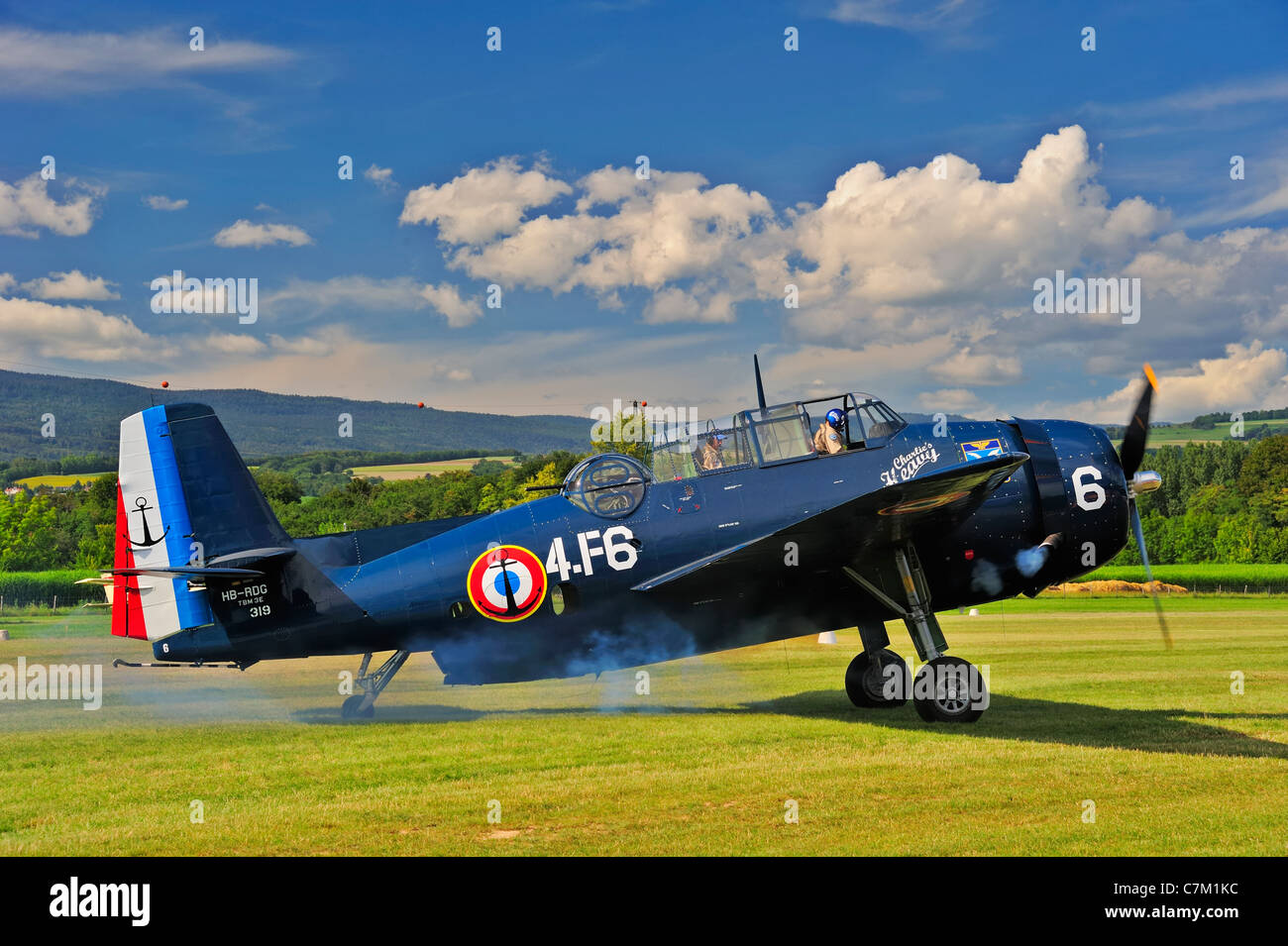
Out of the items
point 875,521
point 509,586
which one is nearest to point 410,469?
point 509,586

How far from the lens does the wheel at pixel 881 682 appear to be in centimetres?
1230

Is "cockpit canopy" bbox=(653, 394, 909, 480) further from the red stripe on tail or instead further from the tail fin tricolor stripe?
the red stripe on tail

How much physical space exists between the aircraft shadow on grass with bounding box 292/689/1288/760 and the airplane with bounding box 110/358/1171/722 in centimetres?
66

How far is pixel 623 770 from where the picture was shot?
8969mm

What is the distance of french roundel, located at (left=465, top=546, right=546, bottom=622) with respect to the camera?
11180 millimetres

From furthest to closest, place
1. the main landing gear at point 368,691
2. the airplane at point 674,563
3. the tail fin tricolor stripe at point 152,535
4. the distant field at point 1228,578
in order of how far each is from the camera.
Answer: the distant field at point 1228,578
the main landing gear at point 368,691
the tail fin tricolor stripe at point 152,535
the airplane at point 674,563

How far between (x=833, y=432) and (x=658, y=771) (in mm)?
4440

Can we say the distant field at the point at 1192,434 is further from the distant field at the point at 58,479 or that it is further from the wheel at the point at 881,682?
the distant field at the point at 58,479

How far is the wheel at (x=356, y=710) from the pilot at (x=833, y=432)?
6.34 meters

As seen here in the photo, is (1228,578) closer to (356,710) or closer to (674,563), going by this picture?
(674,563)

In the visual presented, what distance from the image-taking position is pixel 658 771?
8.95 m

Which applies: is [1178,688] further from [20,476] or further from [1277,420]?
[1277,420]

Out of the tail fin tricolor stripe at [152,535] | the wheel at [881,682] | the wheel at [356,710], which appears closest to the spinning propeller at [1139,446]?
the wheel at [881,682]
